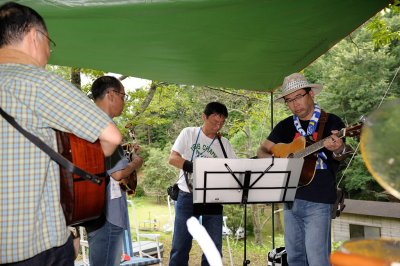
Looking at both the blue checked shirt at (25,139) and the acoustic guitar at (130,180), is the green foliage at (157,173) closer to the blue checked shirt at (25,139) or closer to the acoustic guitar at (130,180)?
the acoustic guitar at (130,180)

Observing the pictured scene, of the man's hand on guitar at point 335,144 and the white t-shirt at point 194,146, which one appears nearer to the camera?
the man's hand on guitar at point 335,144

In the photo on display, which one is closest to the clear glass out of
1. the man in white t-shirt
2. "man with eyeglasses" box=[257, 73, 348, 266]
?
"man with eyeglasses" box=[257, 73, 348, 266]

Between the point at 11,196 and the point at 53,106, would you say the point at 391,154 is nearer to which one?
the point at 53,106

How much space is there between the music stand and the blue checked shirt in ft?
6.11

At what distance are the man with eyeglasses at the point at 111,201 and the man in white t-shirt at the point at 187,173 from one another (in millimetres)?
1407

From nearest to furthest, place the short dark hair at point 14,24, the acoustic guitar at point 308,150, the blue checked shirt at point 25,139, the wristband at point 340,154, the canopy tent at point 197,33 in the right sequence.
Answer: the blue checked shirt at point 25,139, the short dark hair at point 14,24, the canopy tent at point 197,33, the acoustic guitar at point 308,150, the wristband at point 340,154

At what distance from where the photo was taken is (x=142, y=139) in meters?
25.1

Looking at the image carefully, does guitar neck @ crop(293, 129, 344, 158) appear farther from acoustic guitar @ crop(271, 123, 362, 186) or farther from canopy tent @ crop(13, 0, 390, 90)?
canopy tent @ crop(13, 0, 390, 90)

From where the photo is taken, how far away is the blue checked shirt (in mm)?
1638

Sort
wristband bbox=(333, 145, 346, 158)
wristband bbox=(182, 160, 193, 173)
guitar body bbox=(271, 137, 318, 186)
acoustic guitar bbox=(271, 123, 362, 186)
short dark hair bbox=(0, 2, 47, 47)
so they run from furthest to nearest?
wristband bbox=(182, 160, 193, 173) < guitar body bbox=(271, 137, 318, 186) < wristband bbox=(333, 145, 346, 158) < acoustic guitar bbox=(271, 123, 362, 186) < short dark hair bbox=(0, 2, 47, 47)

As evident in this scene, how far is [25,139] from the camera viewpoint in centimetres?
166

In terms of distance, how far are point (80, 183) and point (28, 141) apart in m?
0.31

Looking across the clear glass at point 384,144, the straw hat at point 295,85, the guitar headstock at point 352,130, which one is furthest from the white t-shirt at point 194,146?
the clear glass at point 384,144

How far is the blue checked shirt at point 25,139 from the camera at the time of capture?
164 cm
